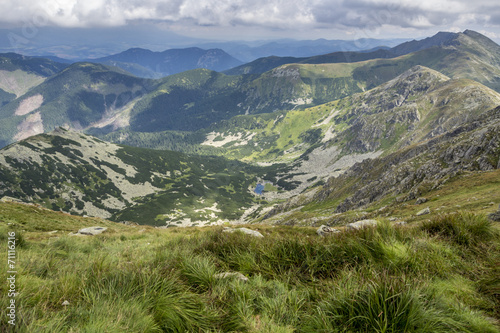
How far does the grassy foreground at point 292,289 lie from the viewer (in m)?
3.53

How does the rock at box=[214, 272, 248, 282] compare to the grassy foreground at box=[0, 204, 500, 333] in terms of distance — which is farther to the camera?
the rock at box=[214, 272, 248, 282]

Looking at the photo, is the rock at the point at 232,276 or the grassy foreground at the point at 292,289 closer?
the grassy foreground at the point at 292,289

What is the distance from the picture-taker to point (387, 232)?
686 centimetres

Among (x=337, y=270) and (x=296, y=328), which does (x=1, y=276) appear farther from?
(x=337, y=270)

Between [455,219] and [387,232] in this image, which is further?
[455,219]

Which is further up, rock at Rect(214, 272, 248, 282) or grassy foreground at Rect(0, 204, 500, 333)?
grassy foreground at Rect(0, 204, 500, 333)

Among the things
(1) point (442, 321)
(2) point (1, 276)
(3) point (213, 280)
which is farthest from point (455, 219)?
(2) point (1, 276)

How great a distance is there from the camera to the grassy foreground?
3.53 m

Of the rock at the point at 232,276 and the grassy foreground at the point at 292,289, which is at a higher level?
the grassy foreground at the point at 292,289

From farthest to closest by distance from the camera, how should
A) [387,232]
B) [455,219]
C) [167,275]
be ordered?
[455,219], [387,232], [167,275]

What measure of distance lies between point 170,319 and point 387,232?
5.85 meters

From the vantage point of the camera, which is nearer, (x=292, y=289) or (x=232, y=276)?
(x=292, y=289)

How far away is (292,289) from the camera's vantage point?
4930mm

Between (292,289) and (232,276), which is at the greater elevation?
(292,289)
